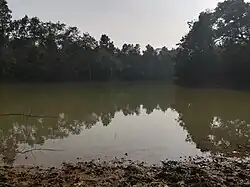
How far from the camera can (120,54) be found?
53156 mm

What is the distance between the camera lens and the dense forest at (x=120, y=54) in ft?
117

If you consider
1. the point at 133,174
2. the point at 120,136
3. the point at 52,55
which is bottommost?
the point at 120,136

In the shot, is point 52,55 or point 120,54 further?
point 120,54

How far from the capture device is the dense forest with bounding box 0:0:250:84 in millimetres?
35781

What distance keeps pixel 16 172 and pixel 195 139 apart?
5106 mm

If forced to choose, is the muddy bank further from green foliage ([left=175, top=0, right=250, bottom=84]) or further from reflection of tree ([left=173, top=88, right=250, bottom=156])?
green foliage ([left=175, top=0, right=250, bottom=84])

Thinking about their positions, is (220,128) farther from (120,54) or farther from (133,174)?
(120,54)

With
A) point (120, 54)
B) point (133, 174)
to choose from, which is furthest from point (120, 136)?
point (120, 54)

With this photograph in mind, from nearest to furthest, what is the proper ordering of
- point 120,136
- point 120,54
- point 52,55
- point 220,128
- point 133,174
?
point 133,174 → point 120,136 → point 220,128 → point 52,55 → point 120,54

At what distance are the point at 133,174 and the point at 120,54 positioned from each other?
1901 inches

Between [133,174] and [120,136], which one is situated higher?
[133,174]

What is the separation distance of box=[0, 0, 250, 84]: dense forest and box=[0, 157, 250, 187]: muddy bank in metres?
29.2

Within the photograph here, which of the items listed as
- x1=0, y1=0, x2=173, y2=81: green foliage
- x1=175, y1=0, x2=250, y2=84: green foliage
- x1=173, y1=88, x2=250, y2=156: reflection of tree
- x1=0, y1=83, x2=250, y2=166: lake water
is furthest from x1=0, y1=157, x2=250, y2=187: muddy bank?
x1=0, y1=0, x2=173, y2=81: green foliage

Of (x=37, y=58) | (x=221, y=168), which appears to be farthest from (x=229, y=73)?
(x=221, y=168)
